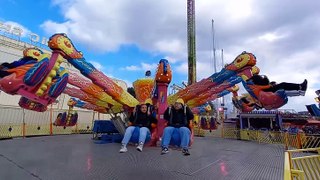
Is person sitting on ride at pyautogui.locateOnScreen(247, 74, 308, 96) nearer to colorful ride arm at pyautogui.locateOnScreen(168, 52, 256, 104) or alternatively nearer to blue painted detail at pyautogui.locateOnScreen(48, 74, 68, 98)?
colorful ride arm at pyautogui.locateOnScreen(168, 52, 256, 104)

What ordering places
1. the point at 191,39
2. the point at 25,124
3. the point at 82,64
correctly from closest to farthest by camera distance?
the point at 82,64, the point at 25,124, the point at 191,39

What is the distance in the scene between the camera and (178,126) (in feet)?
13.8

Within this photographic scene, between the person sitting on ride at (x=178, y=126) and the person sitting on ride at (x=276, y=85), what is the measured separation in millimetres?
2168

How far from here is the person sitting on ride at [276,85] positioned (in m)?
5.13

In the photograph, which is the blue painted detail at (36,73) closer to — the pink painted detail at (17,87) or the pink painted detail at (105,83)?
the pink painted detail at (17,87)

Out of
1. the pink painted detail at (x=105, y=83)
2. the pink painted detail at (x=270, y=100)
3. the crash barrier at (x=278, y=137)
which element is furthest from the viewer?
the crash barrier at (x=278, y=137)

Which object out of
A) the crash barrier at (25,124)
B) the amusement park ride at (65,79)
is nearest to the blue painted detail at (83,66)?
the amusement park ride at (65,79)

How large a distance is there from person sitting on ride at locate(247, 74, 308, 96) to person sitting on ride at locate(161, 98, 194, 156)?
217 centimetres

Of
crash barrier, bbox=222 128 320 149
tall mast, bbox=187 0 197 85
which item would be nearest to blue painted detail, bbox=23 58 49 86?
crash barrier, bbox=222 128 320 149

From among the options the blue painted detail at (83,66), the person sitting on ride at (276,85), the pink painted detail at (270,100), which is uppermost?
the blue painted detail at (83,66)

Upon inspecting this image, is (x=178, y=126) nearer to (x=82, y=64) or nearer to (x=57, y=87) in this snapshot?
(x=57, y=87)

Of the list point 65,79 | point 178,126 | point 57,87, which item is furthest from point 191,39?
point 178,126

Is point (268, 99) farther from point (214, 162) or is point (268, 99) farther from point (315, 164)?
point (214, 162)

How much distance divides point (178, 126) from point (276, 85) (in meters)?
2.61
